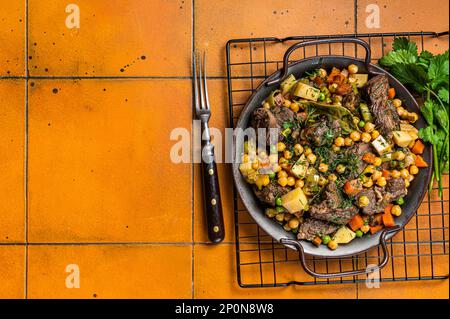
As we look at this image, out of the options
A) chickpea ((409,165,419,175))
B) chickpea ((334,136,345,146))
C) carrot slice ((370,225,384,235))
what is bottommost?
carrot slice ((370,225,384,235))

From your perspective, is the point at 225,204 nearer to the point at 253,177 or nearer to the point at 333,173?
the point at 253,177

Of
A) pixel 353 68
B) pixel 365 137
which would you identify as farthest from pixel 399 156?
pixel 353 68

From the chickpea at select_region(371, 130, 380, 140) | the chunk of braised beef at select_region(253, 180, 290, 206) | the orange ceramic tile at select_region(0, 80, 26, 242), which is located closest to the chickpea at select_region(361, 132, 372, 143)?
the chickpea at select_region(371, 130, 380, 140)

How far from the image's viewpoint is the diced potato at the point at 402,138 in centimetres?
258

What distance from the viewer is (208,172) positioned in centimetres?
273

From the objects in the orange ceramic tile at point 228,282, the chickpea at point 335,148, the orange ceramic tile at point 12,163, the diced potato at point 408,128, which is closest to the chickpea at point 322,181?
the chickpea at point 335,148

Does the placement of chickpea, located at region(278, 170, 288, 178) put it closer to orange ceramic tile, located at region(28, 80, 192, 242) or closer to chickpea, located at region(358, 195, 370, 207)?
chickpea, located at region(358, 195, 370, 207)

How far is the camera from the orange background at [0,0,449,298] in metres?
2.84

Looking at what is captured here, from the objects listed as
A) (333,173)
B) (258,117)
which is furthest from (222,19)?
(333,173)

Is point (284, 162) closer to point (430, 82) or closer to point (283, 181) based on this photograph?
point (283, 181)

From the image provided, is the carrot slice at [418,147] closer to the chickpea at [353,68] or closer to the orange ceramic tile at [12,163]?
the chickpea at [353,68]

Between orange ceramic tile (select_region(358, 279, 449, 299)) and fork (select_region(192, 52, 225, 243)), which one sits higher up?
fork (select_region(192, 52, 225, 243))

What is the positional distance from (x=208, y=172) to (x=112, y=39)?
938 mm

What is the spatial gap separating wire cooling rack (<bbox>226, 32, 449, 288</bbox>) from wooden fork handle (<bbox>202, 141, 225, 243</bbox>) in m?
0.10
